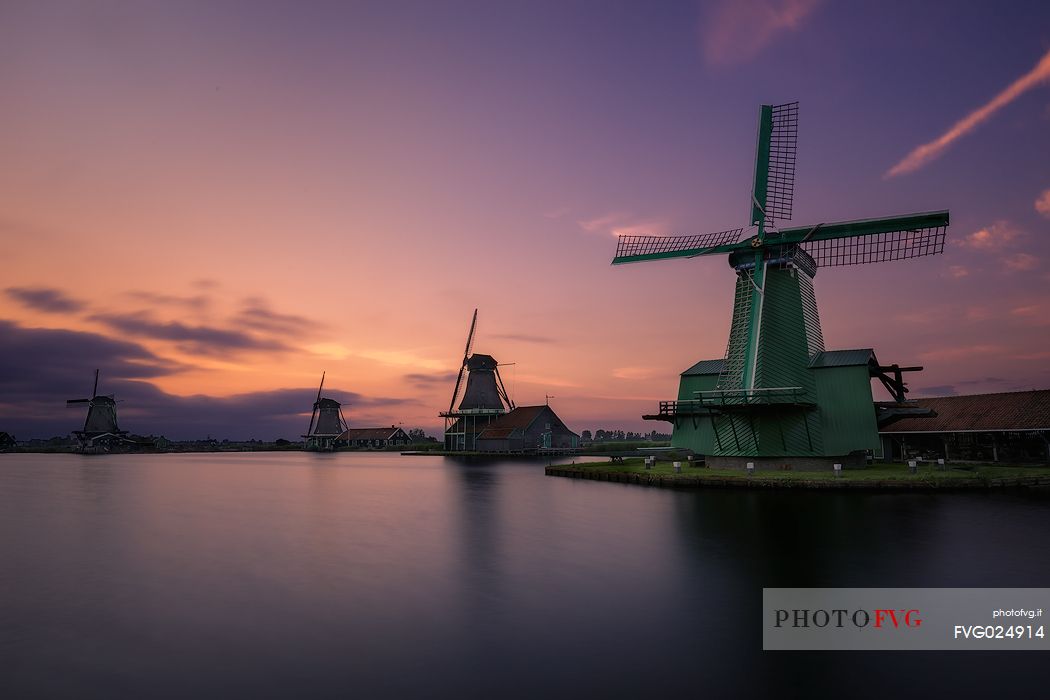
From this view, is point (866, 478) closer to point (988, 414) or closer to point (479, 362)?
point (988, 414)

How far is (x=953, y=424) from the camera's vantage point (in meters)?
38.8

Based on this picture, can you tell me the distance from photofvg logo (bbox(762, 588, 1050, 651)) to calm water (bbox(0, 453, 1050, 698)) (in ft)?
1.61

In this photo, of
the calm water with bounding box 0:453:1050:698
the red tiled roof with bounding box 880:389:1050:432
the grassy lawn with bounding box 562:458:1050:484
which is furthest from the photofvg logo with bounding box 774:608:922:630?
the red tiled roof with bounding box 880:389:1050:432

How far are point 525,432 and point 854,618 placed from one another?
7708cm

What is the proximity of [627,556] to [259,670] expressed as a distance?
429 inches

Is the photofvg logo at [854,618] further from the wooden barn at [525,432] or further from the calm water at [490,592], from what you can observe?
the wooden barn at [525,432]

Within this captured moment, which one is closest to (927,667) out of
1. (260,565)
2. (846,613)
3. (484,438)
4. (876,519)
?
(846,613)

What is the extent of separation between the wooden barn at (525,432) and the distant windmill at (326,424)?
2206 inches

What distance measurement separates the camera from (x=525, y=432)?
87375 mm

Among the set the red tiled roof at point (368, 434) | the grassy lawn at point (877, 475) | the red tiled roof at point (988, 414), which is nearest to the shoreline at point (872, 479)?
the grassy lawn at point (877, 475)

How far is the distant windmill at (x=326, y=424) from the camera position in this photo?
13450cm

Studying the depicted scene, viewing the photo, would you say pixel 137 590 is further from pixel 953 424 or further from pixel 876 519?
pixel 953 424

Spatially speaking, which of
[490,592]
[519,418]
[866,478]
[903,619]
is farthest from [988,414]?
[519,418]

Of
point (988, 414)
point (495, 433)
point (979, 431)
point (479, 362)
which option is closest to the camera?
point (979, 431)
